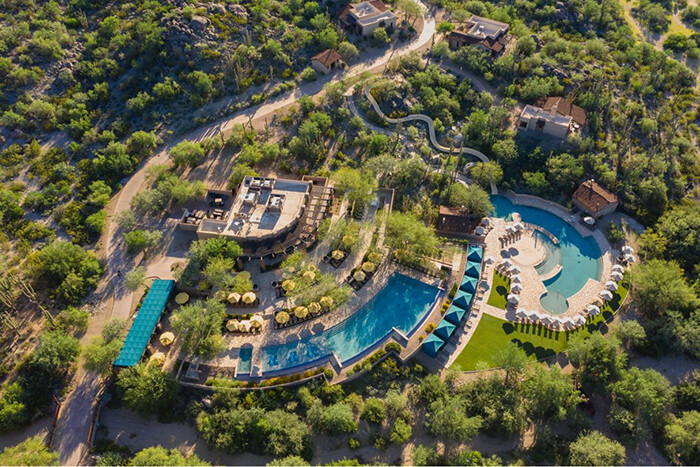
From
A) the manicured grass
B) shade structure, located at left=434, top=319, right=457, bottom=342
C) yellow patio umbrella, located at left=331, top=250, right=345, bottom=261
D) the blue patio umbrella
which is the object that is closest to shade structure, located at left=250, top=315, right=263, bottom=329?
yellow patio umbrella, located at left=331, top=250, right=345, bottom=261

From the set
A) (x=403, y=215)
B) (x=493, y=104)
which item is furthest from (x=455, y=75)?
(x=403, y=215)

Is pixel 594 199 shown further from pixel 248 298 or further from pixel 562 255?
pixel 248 298

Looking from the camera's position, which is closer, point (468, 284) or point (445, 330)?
point (445, 330)

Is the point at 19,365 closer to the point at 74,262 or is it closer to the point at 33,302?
the point at 33,302

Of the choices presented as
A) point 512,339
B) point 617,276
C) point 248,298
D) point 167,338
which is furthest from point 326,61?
point 617,276

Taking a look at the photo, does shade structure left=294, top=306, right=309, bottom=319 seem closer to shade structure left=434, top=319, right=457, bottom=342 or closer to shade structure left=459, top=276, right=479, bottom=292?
shade structure left=434, top=319, right=457, bottom=342

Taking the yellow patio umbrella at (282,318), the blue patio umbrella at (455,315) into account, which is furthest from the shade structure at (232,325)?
the blue patio umbrella at (455,315)
